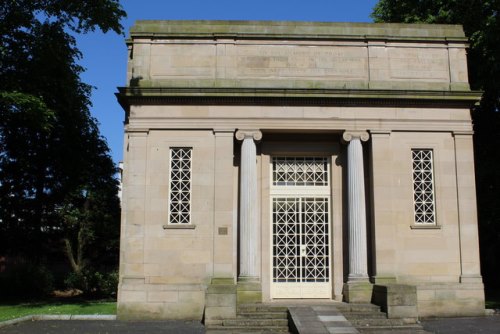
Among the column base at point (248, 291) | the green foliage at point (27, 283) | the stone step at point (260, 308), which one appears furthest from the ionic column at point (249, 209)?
the green foliage at point (27, 283)

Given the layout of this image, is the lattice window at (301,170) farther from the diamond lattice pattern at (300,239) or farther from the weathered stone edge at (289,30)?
the weathered stone edge at (289,30)

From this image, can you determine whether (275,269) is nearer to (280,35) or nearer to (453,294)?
(453,294)

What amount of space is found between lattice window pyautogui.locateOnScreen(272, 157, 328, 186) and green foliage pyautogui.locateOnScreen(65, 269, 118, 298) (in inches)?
349

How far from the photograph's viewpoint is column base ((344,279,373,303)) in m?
14.0

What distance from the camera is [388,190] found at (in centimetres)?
1463

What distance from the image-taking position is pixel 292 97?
581 inches

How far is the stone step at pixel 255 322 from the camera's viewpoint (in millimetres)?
12422

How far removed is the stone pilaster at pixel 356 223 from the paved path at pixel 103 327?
4250 mm

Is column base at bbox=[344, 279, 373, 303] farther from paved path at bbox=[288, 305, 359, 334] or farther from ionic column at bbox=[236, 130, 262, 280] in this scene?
ionic column at bbox=[236, 130, 262, 280]

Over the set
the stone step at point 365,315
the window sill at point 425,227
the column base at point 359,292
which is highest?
the window sill at point 425,227

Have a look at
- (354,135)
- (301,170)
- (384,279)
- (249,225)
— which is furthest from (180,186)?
(384,279)


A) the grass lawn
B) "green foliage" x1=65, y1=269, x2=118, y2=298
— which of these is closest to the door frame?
the grass lawn

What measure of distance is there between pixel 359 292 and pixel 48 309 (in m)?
9.10

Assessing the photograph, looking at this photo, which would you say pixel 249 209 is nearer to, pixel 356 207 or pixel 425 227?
pixel 356 207
